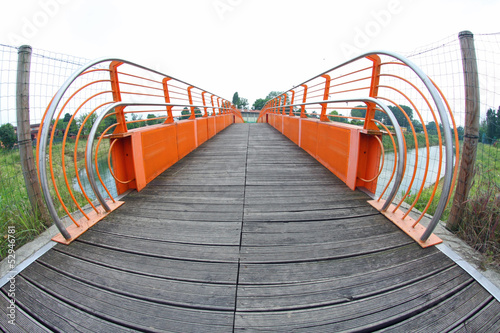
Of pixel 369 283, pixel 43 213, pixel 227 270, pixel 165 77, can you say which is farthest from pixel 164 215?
pixel 165 77

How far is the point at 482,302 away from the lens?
1302 mm

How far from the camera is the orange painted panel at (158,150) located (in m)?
3.11

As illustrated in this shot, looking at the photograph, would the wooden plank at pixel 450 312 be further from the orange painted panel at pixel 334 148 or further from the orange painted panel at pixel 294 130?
the orange painted panel at pixel 294 130

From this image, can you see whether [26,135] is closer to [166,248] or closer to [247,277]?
[166,248]

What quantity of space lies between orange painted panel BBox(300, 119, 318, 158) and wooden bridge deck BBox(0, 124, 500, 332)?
2159 millimetres

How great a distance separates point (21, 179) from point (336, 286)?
3.55 m

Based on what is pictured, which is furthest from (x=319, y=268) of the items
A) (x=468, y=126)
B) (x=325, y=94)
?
(x=325, y=94)

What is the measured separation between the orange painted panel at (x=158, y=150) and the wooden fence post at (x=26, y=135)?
1.13 metres

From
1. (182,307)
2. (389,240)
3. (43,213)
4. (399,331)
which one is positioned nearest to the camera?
(399,331)

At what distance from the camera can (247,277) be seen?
4.86 feet

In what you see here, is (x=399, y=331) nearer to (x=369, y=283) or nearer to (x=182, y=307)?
(x=369, y=283)

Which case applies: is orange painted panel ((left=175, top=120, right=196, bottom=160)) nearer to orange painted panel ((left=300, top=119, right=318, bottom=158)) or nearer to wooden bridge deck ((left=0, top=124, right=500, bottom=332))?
wooden bridge deck ((left=0, top=124, right=500, bottom=332))

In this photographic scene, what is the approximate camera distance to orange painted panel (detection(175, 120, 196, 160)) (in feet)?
14.5

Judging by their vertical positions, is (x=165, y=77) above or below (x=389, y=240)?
above
